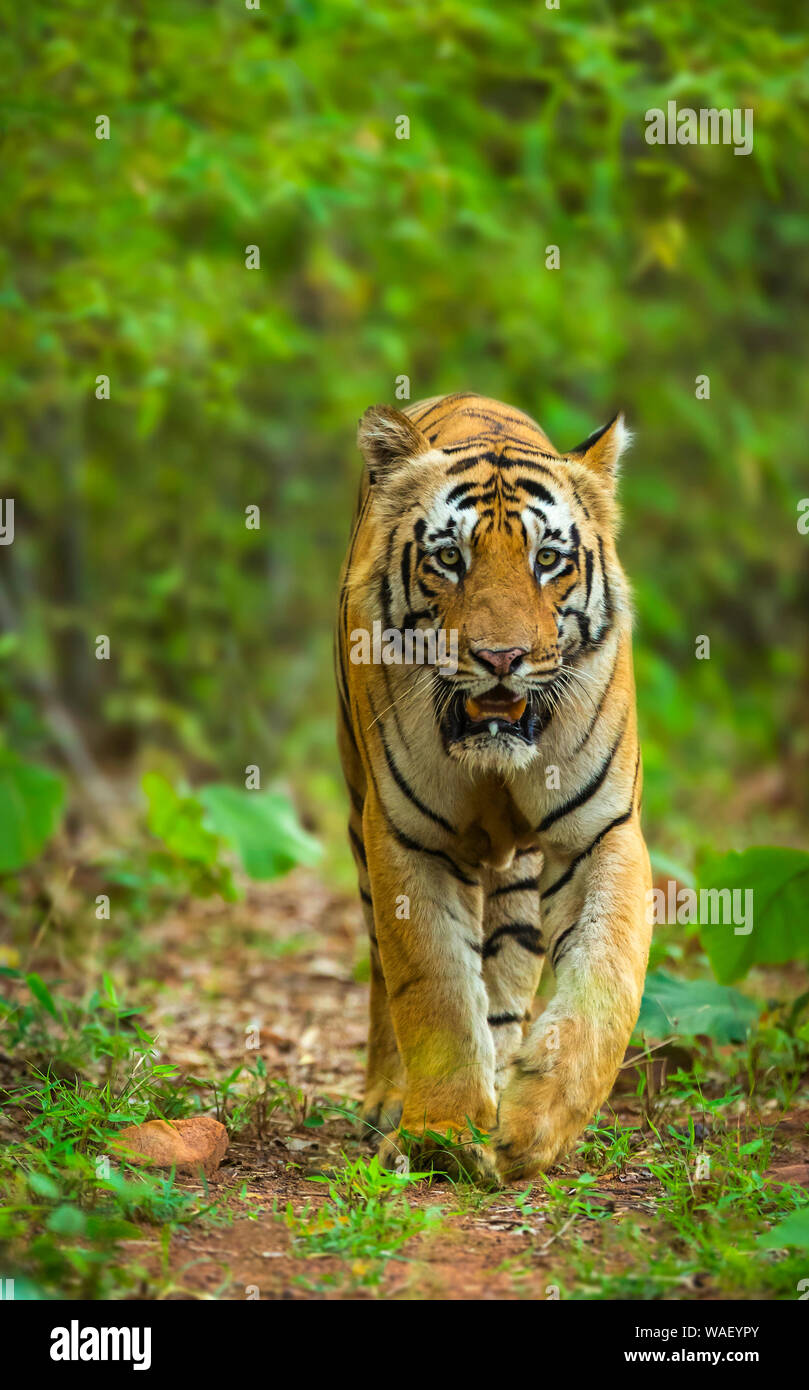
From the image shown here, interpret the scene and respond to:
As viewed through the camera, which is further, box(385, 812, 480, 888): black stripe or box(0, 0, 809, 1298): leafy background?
→ box(0, 0, 809, 1298): leafy background

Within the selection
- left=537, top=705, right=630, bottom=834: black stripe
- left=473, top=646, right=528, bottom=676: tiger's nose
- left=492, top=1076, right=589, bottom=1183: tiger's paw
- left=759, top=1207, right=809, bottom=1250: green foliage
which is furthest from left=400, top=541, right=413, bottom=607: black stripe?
left=759, top=1207, right=809, bottom=1250: green foliage

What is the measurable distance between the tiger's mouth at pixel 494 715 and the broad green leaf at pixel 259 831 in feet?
7.42

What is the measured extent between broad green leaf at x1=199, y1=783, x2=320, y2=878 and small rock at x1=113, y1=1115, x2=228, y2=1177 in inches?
85.5

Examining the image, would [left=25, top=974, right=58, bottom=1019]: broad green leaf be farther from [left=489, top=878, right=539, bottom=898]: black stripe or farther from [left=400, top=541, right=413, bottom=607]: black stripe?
[left=400, top=541, right=413, bottom=607]: black stripe

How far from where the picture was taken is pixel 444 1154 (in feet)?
11.1

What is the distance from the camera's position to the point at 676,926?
20.0 feet

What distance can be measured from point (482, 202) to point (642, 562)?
4.70 meters

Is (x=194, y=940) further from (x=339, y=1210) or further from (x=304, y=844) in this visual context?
(x=339, y=1210)

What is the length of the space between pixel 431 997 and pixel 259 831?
7.59 feet

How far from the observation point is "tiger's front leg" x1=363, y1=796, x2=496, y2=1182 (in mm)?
3529

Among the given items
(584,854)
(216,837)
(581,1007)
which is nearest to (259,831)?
(216,837)

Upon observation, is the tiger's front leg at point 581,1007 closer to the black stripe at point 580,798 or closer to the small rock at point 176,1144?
the black stripe at point 580,798
